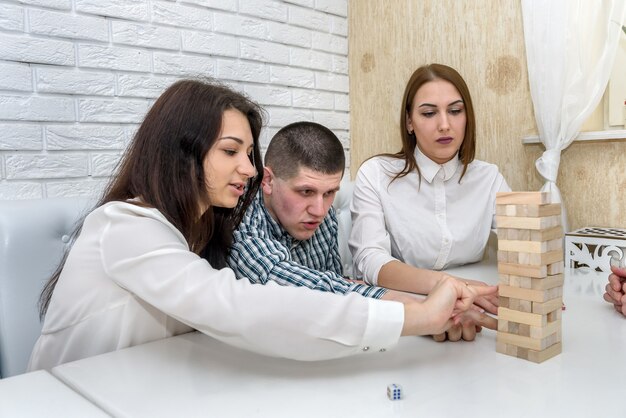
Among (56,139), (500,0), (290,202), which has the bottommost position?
(290,202)

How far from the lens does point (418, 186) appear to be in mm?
1756

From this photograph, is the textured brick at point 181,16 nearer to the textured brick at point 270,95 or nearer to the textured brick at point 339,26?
the textured brick at point 270,95

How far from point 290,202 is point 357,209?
43cm

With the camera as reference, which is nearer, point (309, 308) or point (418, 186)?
point (309, 308)

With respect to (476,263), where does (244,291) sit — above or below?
above

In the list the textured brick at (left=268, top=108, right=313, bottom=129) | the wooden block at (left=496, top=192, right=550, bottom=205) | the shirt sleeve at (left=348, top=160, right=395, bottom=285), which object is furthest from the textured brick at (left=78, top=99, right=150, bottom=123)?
the wooden block at (left=496, top=192, right=550, bottom=205)


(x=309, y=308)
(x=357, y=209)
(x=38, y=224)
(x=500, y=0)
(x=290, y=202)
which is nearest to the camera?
(x=309, y=308)

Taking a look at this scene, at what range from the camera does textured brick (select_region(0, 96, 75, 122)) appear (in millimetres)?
1459

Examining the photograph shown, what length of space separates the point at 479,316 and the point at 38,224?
1005mm

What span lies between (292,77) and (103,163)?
865 mm

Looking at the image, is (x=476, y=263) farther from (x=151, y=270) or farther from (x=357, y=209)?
(x=151, y=270)

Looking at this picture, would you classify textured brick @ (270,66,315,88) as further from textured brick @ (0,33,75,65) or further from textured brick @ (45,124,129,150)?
textured brick @ (0,33,75,65)

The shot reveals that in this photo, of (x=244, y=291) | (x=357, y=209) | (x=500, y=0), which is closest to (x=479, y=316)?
(x=244, y=291)

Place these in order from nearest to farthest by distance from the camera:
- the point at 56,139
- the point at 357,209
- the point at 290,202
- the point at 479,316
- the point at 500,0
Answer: the point at 479,316 → the point at 290,202 → the point at 56,139 → the point at 357,209 → the point at 500,0
